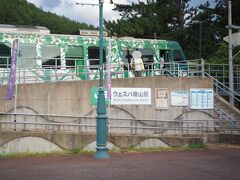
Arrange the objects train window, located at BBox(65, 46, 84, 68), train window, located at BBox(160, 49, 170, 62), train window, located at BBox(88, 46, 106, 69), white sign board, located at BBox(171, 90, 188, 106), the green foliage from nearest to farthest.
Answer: white sign board, located at BBox(171, 90, 188, 106) → train window, located at BBox(65, 46, 84, 68) → train window, located at BBox(88, 46, 106, 69) → train window, located at BBox(160, 49, 170, 62) → the green foliage

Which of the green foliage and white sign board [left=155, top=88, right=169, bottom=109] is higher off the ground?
the green foliage

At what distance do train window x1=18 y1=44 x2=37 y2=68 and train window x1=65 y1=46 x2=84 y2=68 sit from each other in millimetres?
1927

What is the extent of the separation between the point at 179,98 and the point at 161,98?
1051 millimetres

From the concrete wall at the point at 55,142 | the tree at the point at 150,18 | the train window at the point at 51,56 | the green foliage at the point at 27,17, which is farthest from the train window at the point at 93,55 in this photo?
the green foliage at the point at 27,17

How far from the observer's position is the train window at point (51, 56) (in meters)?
27.8

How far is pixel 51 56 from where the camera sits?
1107 inches

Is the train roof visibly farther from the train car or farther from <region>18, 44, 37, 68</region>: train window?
<region>18, 44, 37, 68</region>: train window

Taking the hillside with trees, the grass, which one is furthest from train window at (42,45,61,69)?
the hillside with trees

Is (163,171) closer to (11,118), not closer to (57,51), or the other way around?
(11,118)

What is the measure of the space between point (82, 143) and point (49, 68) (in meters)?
7.53

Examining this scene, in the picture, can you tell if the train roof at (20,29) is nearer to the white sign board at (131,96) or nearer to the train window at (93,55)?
the train window at (93,55)

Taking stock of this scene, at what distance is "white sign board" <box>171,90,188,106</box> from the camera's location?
87.6 ft

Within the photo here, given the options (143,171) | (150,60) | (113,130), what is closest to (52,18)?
(150,60)

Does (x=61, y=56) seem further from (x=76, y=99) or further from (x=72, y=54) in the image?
(x=76, y=99)
